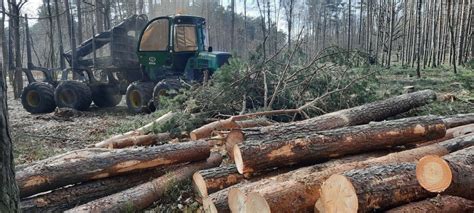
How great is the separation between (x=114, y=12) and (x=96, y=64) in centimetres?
2425

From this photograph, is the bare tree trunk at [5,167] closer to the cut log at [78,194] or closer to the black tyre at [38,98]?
the cut log at [78,194]

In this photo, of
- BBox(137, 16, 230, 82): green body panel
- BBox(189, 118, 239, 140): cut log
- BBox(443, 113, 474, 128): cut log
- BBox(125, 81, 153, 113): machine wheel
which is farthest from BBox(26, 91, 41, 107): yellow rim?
BBox(443, 113, 474, 128): cut log

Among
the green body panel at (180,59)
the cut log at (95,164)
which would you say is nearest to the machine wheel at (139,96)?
the green body panel at (180,59)

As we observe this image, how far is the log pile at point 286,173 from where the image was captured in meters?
3.15

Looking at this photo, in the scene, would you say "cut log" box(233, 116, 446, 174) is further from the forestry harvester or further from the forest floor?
the forestry harvester

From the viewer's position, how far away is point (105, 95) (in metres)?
12.9

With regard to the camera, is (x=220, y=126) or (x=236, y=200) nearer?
(x=236, y=200)

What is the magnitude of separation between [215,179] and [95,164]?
1.37 meters

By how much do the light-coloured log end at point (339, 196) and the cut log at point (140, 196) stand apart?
2029mm

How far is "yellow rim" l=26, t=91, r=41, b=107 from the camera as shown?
41.0 feet

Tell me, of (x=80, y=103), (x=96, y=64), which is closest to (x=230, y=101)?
(x=80, y=103)

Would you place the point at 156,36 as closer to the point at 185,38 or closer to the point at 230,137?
the point at 185,38

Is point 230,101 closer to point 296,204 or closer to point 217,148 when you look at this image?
point 217,148

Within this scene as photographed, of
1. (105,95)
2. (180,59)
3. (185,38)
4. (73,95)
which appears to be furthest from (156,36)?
(73,95)
